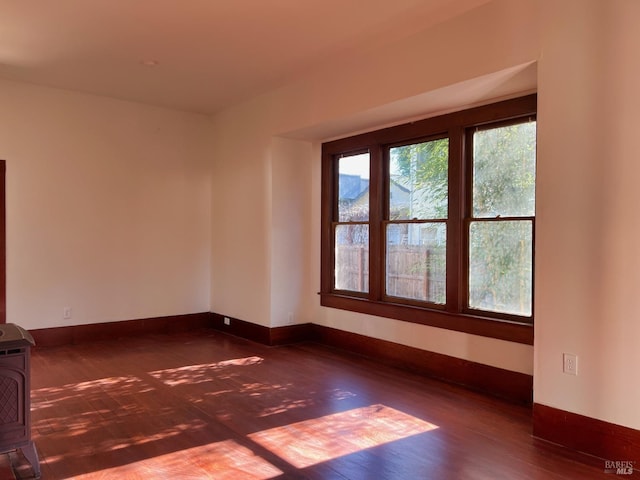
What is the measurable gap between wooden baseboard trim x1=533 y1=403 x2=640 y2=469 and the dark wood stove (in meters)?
2.96

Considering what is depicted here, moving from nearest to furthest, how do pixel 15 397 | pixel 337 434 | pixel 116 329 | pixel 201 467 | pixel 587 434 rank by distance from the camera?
1. pixel 15 397
2. pixel 201 467
3. pixel 587 434
4. pixel 337 434
5. pixel 116 329

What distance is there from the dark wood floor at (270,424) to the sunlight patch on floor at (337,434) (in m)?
0.01

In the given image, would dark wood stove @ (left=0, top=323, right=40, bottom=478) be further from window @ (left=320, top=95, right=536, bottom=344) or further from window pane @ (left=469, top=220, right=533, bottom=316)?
window pane @ (left=469, top=220, right=533, bottom=316)

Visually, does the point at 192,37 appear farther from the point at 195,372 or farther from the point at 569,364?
the point at 569,364

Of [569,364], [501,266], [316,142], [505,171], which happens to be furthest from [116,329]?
[569,364]

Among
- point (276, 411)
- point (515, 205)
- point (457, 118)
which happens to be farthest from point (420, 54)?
point (276, 411)

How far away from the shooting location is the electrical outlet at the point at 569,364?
2922 millimetres

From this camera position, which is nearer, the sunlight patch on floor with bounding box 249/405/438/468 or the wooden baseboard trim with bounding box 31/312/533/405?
the sunlight patch on floor with bounding box 249/405/438/468

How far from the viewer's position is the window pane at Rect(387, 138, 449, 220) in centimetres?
454

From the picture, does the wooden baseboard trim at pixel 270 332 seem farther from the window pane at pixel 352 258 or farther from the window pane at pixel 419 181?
the window pane at pixel 419 181

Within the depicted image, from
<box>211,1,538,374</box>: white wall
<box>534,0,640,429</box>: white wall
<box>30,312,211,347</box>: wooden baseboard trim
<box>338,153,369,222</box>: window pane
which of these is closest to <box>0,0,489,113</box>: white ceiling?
<box>211,1,538,374</box>: white wall

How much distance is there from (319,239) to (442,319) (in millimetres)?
2020

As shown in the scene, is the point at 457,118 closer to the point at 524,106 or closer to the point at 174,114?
the point at 524,106

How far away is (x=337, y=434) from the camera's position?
3188 mm
